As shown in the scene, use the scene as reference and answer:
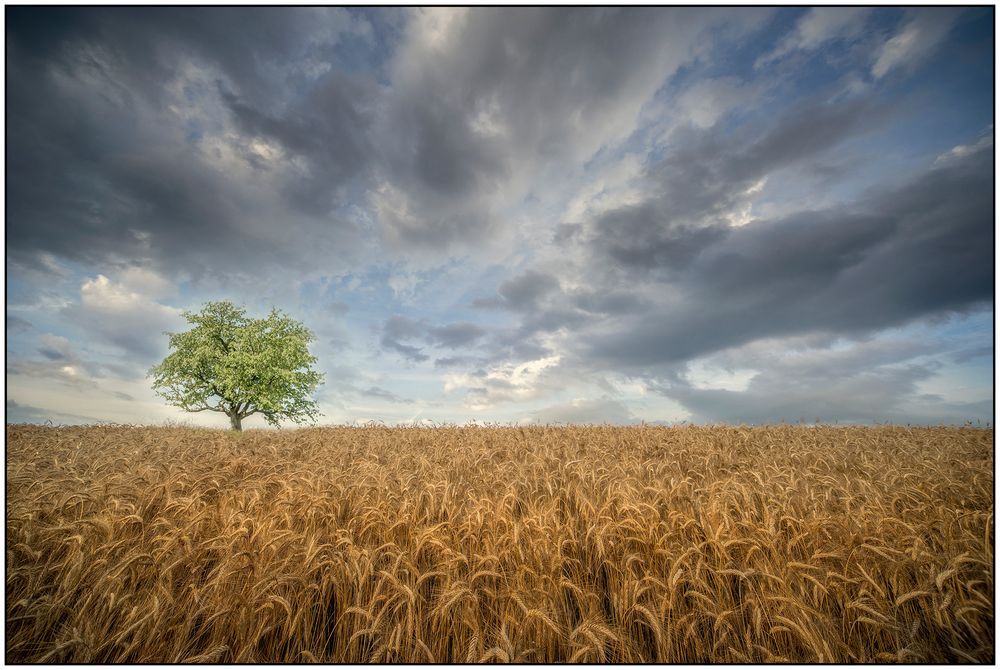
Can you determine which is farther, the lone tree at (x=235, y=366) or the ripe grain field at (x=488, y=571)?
the lone tree at (x=235, y=366)

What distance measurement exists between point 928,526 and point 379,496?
7.23 m

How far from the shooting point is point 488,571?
3.71 metres

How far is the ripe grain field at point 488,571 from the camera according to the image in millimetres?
3334

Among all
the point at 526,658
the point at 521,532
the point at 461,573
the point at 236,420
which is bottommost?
the point at 526,658

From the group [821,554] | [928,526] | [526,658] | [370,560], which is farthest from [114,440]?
[928,526]

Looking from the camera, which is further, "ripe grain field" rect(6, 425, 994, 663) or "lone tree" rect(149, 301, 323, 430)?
"lone tree" rect(149, 301, 323, 430)

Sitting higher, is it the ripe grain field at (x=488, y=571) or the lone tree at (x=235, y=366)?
the lone tree at (x=235, y=366)

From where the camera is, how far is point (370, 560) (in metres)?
4.05

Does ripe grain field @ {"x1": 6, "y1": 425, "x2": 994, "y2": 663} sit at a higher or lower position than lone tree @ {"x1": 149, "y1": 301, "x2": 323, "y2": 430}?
lower

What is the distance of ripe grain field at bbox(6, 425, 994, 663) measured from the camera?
333 cm

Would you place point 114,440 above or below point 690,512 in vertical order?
above

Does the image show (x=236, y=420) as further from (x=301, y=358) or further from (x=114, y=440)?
(x=114, y=440)

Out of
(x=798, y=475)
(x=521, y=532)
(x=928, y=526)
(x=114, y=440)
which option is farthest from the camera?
(x=114, y=440)

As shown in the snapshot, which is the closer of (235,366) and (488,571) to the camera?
(488,571)
